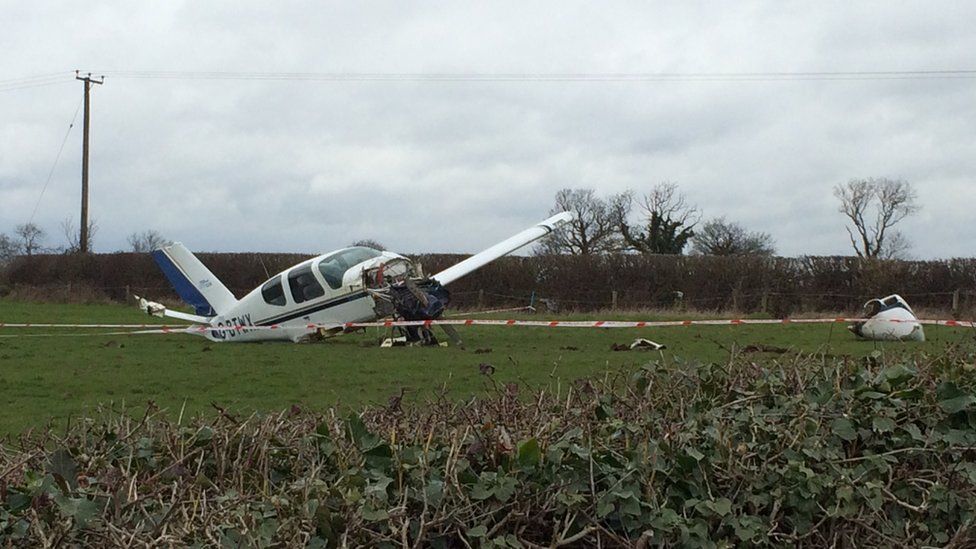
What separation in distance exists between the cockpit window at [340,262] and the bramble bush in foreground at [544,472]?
1485 cm

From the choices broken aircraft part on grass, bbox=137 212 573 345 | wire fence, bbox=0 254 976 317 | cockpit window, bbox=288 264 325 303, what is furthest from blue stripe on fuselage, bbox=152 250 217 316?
wire fence, bbox=0 254 976 317

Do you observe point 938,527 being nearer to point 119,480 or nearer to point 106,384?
point 119,480

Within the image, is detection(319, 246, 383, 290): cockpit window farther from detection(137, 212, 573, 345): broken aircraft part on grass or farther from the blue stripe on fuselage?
the blue stripe on fuselage

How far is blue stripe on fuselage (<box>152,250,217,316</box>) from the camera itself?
20.9 metres

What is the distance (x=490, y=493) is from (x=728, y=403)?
115 centimetres

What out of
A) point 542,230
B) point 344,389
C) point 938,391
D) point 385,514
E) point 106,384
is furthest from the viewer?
point 542,230

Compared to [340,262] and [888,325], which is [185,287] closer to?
[340,262]

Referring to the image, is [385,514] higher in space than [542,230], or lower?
lower

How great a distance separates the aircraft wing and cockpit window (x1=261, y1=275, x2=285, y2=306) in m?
3.07

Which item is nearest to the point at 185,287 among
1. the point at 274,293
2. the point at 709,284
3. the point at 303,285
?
the point at 274,293

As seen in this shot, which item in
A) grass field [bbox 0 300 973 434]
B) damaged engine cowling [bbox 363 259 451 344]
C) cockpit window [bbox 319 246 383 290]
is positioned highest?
cockpit window [bbox 319 246 383 290]

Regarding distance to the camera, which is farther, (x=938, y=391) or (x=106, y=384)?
(x=106, y=384)

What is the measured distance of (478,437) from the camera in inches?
116

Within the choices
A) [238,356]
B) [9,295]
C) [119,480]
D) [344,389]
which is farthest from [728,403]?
[9,295]
